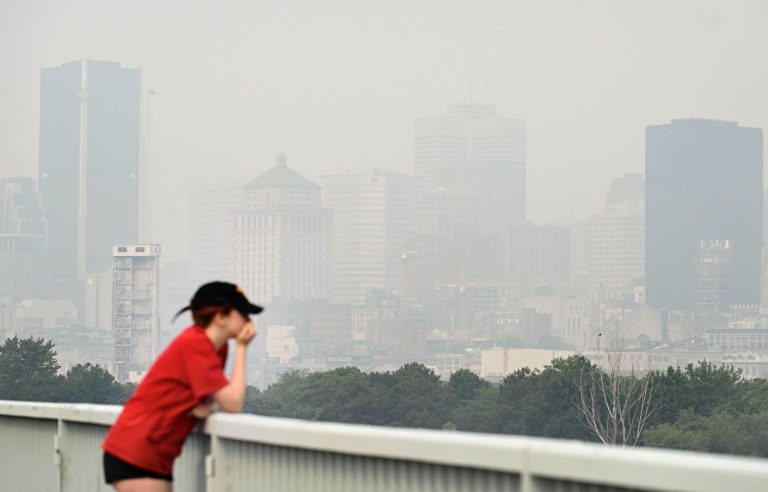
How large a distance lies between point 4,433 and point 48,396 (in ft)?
501

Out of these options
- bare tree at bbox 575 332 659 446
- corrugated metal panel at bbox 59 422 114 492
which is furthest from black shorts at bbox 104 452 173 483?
bare tree at bbox 575 332 659 446

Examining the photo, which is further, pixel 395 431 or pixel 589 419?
pixel 589 419

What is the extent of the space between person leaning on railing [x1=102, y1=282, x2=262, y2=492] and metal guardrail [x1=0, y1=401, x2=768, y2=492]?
0.19 m

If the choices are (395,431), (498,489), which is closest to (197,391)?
(395,431)

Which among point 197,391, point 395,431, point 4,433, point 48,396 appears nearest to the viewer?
point 395,431

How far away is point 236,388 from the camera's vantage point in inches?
181

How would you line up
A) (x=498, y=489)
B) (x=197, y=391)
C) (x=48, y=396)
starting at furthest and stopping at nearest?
(x=48, y=396) < (x=197, y=391) < (x=498, y=489)

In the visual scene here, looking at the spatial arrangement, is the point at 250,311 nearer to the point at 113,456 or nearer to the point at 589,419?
the point at 113,456

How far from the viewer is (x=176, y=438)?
15.3ft

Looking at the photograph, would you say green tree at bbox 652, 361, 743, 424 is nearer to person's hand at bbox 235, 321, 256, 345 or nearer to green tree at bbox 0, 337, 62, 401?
green tree at bbox 0, 337, 62, 401

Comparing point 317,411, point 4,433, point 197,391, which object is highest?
point 197,391

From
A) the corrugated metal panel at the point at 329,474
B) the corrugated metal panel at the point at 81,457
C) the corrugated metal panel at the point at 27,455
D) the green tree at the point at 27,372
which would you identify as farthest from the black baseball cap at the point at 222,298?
the green tree at the point at 27,372

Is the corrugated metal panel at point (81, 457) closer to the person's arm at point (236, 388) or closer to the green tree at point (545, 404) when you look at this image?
the person's arm at point (236, 388)

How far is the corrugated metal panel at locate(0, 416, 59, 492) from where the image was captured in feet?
21.8
